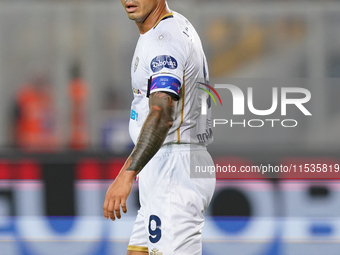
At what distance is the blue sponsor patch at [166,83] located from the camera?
1.85 meters

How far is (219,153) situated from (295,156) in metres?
0.64

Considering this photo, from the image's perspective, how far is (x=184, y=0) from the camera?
4125 millimetres

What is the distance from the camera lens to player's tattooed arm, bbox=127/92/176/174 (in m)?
1.75

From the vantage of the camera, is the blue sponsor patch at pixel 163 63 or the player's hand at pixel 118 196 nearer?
the player's hand at pixel 118 196

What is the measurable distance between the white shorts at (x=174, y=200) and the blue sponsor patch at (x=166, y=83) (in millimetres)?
315

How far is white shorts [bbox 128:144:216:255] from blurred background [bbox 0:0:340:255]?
82.1 inches

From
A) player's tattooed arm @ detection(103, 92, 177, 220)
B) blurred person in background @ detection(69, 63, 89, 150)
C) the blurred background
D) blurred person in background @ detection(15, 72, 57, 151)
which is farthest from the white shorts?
blurred person in background @ detection(15, 72, 57, 151)

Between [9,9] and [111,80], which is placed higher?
[9,9]

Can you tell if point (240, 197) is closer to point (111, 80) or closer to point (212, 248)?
point (212, 248)

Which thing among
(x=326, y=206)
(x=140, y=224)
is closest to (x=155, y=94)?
(x=140, y=224)

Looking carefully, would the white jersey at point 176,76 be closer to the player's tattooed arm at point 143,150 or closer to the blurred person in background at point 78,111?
the player's tattooed arm at point 143,150

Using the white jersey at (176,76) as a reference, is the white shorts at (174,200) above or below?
below

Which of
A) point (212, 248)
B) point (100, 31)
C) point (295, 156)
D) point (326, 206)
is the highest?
point (100, 31)

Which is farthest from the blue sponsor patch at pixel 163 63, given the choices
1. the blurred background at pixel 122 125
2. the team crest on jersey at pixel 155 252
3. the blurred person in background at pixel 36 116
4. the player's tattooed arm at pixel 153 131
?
the blurred person in background at pixel 36 116
